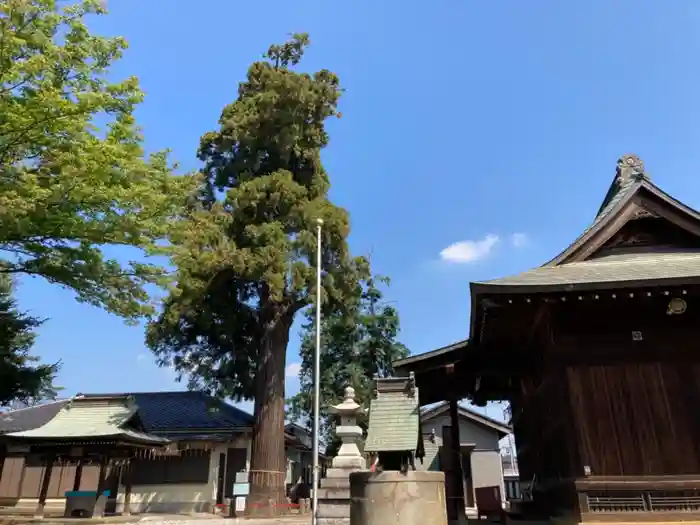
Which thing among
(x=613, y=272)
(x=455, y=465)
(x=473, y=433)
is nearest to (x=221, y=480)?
(x=473, y=433)

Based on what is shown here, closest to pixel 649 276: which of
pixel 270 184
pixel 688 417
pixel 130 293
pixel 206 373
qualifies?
pixel 688 417

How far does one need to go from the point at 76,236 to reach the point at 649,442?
37.7 feet

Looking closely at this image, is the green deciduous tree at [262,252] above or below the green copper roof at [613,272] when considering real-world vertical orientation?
above

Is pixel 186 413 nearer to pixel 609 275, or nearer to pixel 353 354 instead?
pixel 353 354

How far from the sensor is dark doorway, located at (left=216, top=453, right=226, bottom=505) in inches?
901

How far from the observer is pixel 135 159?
10.8 meters

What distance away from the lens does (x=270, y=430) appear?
20.6 metres

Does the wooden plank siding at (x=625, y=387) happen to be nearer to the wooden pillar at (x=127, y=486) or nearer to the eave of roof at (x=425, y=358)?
the eave of roof at (x=425, y=358)

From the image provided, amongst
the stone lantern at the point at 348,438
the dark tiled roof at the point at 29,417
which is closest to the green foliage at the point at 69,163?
the stone lantern at the point at 348,438

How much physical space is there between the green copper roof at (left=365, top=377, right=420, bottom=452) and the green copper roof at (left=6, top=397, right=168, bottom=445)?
44.4ft

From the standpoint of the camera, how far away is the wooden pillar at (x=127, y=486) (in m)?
20.3

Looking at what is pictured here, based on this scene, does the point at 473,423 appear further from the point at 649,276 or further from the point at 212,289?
the point at 649,276

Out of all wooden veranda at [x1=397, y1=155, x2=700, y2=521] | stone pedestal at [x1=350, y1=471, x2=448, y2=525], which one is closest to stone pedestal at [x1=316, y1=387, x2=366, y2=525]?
stone pedestal at [x1=350, y1=471, x2=448, y2=525]

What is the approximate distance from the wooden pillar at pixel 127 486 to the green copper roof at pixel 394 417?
15.8 m
